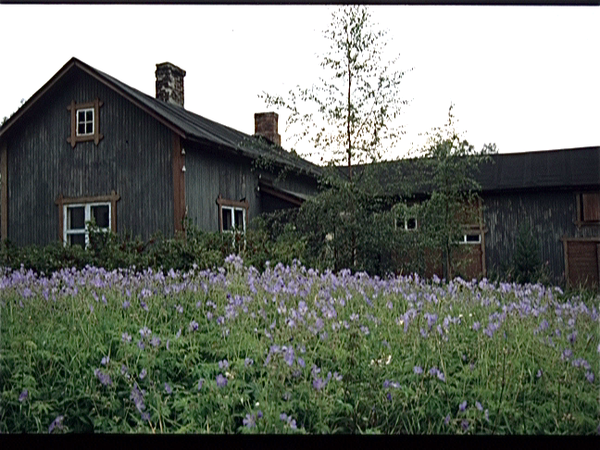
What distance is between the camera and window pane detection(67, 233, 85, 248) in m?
4.45

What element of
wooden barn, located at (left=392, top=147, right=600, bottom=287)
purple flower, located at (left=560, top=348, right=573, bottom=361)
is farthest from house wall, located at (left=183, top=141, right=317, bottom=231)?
purple flower, located at (left=560, top=348, right=573, bottom=361)

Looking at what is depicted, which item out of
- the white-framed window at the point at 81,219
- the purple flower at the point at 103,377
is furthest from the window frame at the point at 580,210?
the white-framed window at the point at 81,219

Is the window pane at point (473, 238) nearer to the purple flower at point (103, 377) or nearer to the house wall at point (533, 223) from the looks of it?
the house wall at point (533, 223)

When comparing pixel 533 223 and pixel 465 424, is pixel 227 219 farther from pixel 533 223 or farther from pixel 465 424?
pixel 465 424

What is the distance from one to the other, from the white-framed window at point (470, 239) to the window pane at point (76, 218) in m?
2.84

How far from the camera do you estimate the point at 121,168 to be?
469 cm

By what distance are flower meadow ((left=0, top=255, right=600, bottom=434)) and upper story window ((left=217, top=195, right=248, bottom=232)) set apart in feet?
2.46

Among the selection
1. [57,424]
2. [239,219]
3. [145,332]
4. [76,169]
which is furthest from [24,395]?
[239,219]

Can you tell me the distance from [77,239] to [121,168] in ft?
2.16

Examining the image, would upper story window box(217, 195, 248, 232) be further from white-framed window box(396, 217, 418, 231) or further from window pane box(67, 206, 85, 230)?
white-framed window box(396, 217, 418, 231)

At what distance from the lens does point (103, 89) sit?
4.60m
